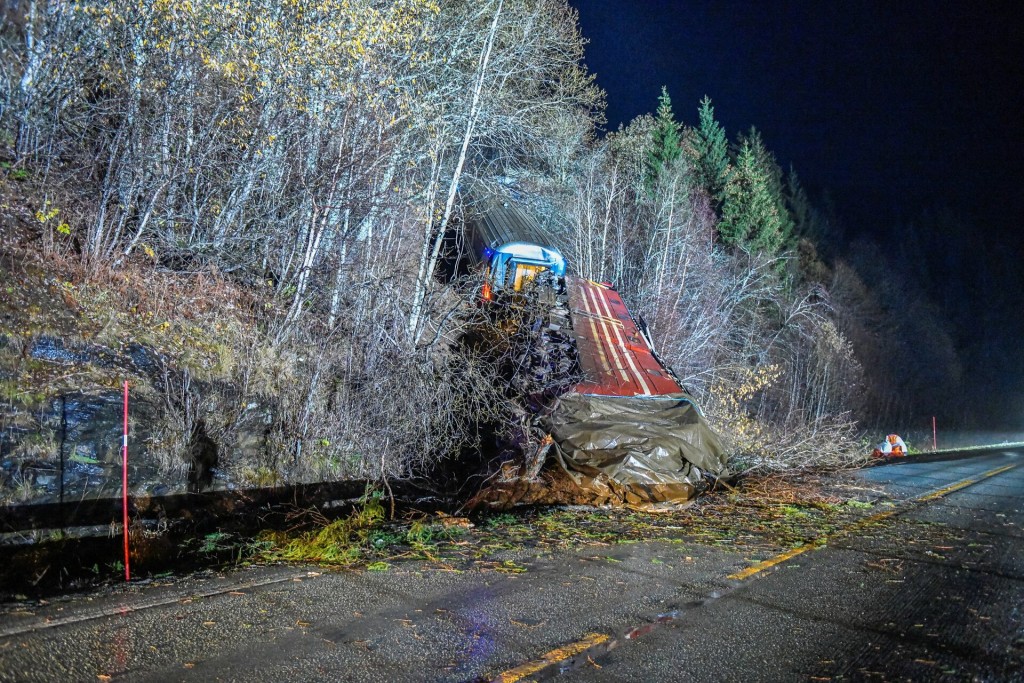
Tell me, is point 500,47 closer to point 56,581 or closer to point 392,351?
point 392,351

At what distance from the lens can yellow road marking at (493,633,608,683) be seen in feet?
12.2

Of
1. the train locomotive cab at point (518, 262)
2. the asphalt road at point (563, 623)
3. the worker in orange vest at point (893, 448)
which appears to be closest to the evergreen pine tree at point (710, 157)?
the worker in orange vest at point (893, 448)

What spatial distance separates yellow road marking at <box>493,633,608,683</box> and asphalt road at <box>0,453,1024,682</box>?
0.04 ft

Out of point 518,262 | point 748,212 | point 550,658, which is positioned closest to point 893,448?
point 748,212

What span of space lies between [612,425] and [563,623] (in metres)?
4.61

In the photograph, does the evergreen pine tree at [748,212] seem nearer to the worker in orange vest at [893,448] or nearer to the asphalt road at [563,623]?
the worker in orange vest at [893,448]

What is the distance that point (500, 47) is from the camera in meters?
14.7

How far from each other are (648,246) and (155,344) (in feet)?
54.2

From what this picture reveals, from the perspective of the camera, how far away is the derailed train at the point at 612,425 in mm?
8727

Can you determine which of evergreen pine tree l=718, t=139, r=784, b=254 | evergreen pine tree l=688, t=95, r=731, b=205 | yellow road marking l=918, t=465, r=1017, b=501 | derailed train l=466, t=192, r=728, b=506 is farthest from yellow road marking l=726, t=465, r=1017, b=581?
evergreen pine tree l=688, t=95, r=731, b=205

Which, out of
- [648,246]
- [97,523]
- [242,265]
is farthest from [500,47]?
[97,523]

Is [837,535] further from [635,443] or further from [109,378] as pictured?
[109,378]

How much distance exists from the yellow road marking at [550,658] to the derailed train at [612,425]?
4445 millimetres

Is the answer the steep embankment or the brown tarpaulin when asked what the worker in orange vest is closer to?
the brown tarpaulin
